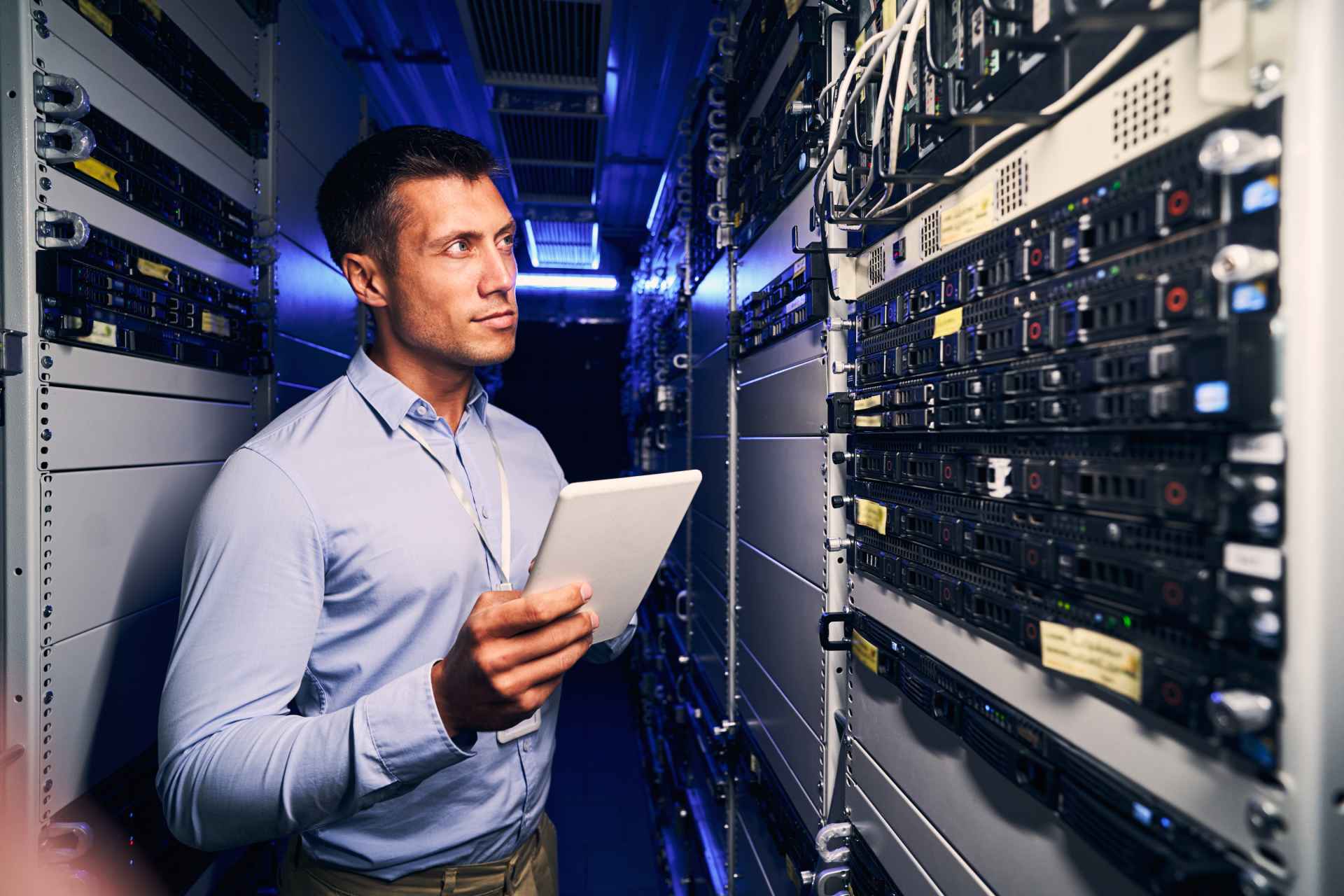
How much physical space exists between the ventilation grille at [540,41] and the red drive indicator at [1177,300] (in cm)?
237

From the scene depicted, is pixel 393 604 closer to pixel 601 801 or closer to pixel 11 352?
pixel 11 352

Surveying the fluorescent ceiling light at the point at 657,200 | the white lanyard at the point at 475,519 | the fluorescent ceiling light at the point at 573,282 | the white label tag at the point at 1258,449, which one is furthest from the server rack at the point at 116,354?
the fluorescent ceiling light at the point at 573,282

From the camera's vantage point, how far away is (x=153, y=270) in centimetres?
Result: 180

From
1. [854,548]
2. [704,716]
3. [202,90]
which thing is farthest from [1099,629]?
[202,90]

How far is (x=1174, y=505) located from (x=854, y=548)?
2.84 ft

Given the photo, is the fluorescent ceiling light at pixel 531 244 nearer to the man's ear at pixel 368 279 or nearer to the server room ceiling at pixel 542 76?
the server room ceiling at pixel 542 76

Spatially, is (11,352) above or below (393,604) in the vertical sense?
above

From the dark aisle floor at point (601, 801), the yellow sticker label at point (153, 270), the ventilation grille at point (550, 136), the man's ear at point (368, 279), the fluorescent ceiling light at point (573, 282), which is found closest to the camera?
the man's ear at point (368, 279)

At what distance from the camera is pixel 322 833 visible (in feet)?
4.57

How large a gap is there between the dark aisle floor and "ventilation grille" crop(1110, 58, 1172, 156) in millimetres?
3509

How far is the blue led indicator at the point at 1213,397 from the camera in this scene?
2.09ft

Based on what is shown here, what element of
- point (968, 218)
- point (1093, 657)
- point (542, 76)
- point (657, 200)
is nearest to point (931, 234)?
point (968, 218)

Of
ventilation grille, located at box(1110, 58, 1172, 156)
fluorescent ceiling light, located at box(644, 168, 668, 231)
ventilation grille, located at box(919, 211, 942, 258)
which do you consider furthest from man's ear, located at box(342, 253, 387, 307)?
fluorescent ceiling light, located at box(644, 168, 668, 231)

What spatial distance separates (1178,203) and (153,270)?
214 cm
